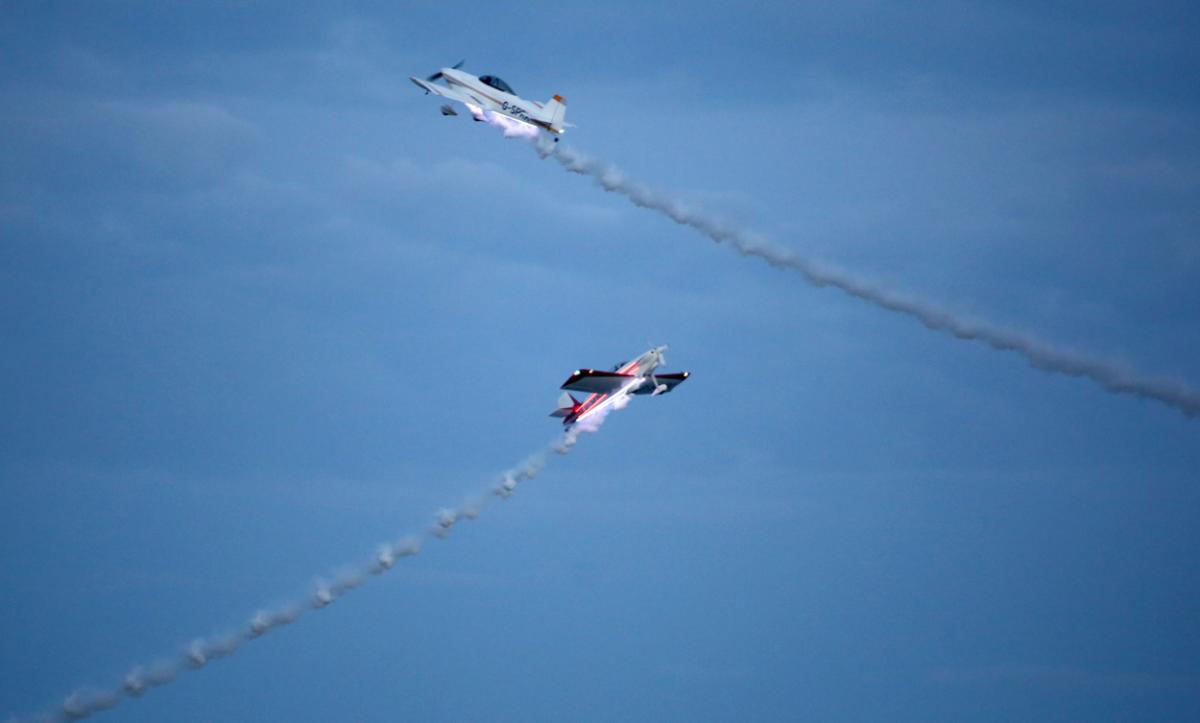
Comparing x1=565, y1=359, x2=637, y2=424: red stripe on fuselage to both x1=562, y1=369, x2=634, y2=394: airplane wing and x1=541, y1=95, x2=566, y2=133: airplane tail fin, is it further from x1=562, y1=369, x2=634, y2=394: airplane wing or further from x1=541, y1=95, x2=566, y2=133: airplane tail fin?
x1=541, y1=95, x2=566, y2=133: airplane tail fin

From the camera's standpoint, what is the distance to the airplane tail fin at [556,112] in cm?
7675

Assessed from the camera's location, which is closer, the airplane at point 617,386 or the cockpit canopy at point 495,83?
the airplane at point 617,386

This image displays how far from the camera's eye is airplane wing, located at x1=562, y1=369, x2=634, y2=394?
6725 centimetres

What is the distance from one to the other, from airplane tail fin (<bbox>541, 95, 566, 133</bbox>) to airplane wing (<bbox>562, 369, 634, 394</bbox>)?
17107mm

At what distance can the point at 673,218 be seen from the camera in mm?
77875

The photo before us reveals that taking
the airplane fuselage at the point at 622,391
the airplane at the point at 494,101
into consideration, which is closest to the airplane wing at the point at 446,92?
the airplane at the point at 494,101

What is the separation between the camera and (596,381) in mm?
68312

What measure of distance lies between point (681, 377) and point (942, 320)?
1748cm

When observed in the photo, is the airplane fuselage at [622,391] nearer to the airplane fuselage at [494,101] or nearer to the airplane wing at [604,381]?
the airplane wing at [604,381]

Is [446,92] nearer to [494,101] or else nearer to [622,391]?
[494,101]

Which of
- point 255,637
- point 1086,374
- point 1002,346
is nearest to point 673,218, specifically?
point 1002,346

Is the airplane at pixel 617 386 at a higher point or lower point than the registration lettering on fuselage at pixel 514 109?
lower

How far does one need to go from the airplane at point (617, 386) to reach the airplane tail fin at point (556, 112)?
1611 centimetres

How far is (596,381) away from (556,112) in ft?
61.1
